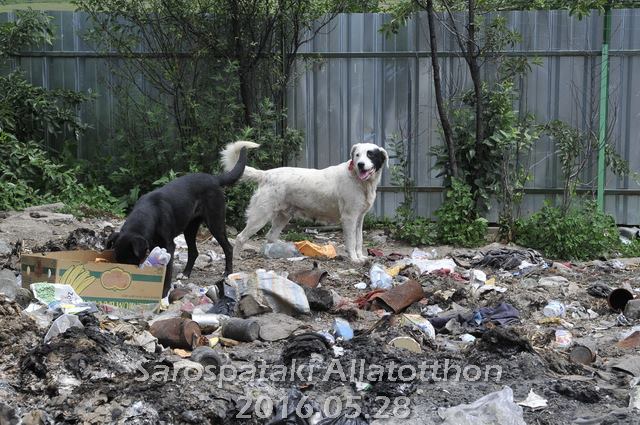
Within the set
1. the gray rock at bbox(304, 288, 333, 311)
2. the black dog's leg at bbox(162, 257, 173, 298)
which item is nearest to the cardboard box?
the black dog's leg at bbox(162, 257, 173, 298)

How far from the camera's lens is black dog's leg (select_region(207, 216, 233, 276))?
8.28m

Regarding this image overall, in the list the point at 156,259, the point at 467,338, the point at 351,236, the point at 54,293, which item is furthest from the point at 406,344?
the point at 351,236

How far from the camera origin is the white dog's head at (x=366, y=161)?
952 centimetres

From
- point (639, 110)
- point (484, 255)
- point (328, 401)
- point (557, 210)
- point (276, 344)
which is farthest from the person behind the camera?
point (639, 110)

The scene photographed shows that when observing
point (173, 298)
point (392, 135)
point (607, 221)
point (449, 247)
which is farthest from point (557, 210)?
point (173, 298)

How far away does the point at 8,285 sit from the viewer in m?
6.45

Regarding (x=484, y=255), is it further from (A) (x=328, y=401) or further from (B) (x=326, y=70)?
(A) (x=328, y=401)

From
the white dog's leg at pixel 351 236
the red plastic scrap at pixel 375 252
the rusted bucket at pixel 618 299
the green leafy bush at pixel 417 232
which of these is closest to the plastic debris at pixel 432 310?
the rusted bucket at pixel 618 299

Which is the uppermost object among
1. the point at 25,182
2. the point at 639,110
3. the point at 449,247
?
the point at 639,110

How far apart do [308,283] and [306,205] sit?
232 cm

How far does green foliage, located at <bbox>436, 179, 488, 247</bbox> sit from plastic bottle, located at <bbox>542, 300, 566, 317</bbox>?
3461mm

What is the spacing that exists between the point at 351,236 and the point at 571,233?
2476mm

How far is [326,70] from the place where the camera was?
11.7m

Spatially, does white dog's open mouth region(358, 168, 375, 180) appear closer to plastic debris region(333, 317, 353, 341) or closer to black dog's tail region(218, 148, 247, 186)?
black dog's tail region(218, 148, 247, 186)
